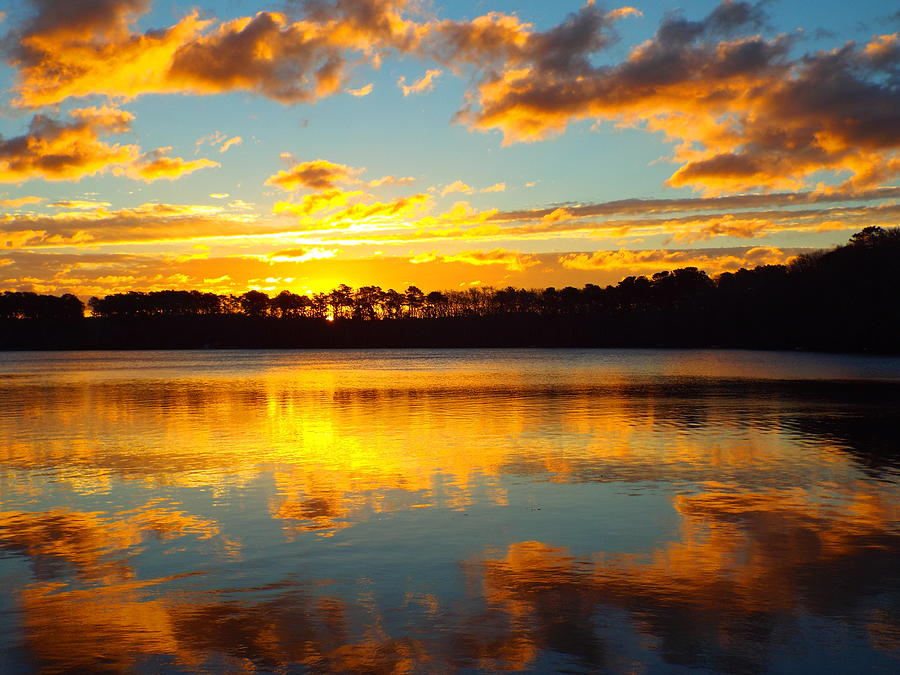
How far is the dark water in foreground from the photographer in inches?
323

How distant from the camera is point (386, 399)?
40.4 metres

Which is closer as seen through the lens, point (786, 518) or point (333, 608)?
point (333, 608)

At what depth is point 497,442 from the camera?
923 inches

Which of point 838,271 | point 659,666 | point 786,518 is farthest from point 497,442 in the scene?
point 838,271

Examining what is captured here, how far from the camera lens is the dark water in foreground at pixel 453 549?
8.20 meters

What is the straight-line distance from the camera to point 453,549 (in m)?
12.0

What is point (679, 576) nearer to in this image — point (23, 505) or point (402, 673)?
point (402, 673)

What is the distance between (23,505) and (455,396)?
27.2 m

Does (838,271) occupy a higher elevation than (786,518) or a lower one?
higher

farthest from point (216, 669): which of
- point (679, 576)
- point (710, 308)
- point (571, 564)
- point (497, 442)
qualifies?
point (710, 308)

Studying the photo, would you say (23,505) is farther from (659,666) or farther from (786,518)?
(786,518)

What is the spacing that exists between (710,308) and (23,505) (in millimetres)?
150042

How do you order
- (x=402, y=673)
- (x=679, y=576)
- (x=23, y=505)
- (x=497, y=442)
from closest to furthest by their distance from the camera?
(x=402, y=673)
(x=679, y=576)
(x=23, y=505)
(x=497, y=442)

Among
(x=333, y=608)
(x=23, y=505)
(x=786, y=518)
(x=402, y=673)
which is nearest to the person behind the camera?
(x=402, y=673)
